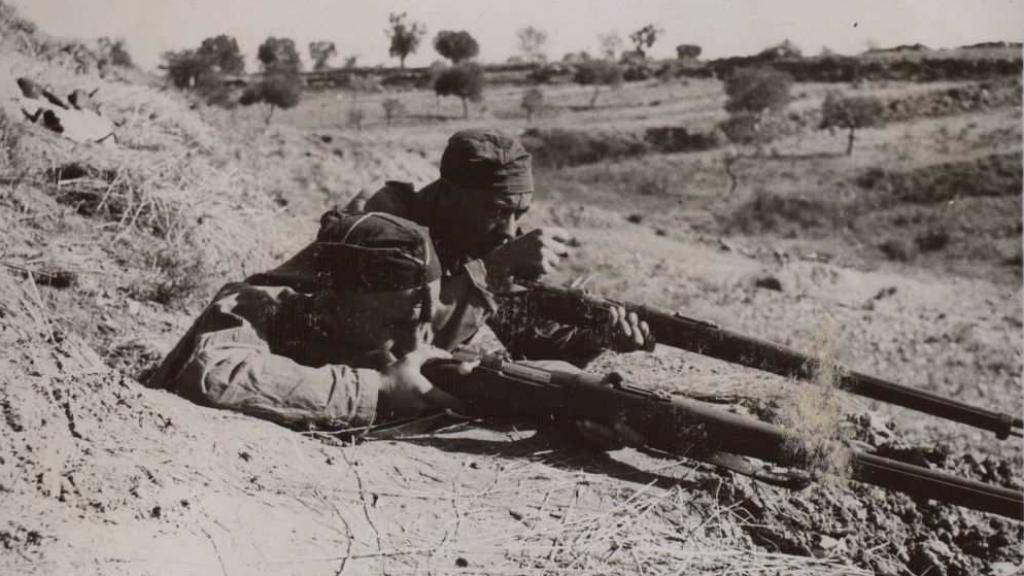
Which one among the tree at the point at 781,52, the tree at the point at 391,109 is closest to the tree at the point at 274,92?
the tree at the point at 391,109

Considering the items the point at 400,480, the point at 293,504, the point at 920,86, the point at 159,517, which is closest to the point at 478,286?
the point at 400,480

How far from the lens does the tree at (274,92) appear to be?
3359 centimetres

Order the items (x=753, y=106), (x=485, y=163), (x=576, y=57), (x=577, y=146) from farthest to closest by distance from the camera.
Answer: (x=576, y=57), (x=753, y=106), (x=577, y=146), (x=485, y=163)

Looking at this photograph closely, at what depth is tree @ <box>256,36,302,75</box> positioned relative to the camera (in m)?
35.2

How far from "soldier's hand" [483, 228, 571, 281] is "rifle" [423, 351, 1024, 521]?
2.19 ft

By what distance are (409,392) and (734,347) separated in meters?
1.69

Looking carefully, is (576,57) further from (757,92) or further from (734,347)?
(734,347)

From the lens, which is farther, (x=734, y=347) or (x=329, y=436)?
(x=734, y=347)

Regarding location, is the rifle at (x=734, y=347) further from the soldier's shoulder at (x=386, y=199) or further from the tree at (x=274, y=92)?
the tree at (x=274, y=92)

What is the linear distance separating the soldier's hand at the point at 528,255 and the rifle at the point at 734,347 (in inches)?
2.9

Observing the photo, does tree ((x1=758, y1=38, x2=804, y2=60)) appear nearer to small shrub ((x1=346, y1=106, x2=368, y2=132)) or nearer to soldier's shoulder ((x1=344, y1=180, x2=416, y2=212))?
small shrub ((x1=346, y1=106, x2=368, y2=132))

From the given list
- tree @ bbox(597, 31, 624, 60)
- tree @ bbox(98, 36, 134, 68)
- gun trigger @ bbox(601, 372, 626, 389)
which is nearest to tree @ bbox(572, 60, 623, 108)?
tree @ bbox(597, 31, 624, 60)

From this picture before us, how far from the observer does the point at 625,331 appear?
13.3 feet

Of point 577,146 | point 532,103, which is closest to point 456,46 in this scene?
point 532,103
